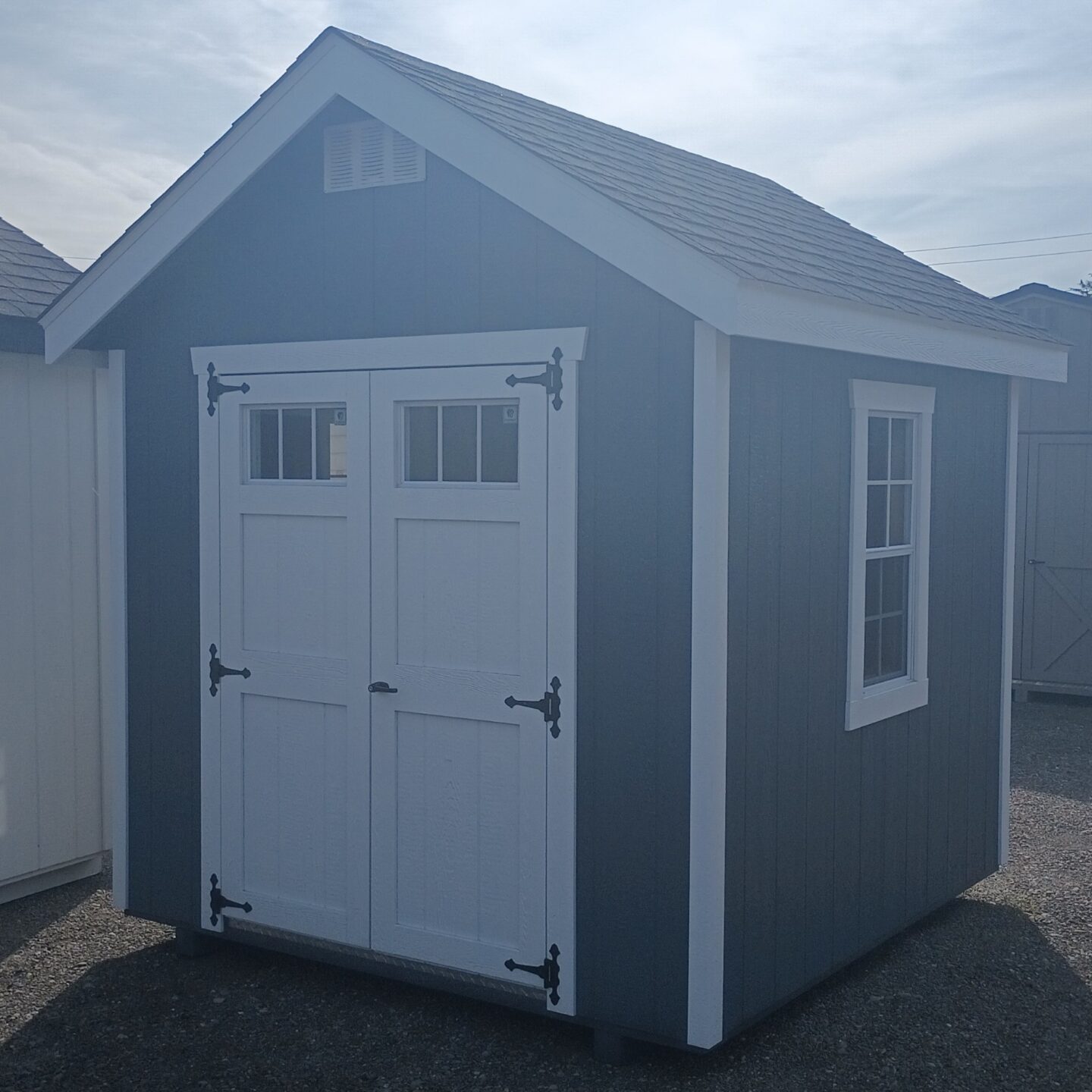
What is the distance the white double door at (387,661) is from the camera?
16.8 ft

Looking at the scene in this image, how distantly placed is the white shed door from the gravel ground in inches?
12.5

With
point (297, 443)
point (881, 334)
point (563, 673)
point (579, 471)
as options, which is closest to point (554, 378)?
point (579, 471)

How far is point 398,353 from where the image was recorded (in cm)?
530

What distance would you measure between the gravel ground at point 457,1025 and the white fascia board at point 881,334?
2500mm

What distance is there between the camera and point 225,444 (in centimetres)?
575

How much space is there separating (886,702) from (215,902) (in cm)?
288

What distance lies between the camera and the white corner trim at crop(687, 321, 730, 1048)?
4.65 metres

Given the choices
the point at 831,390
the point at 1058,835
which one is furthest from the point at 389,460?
the point at 1058,835

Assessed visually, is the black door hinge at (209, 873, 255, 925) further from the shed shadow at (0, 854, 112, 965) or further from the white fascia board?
the white fascia board

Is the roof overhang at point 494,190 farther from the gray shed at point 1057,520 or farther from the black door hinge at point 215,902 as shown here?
the gray shed at point 1057,520

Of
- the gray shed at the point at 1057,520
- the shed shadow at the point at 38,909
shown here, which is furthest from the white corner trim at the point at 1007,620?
the gray shed at the point at 1057,520

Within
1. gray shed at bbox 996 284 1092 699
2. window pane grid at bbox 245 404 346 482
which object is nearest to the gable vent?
window pane grid at bbox 245 404 346 482

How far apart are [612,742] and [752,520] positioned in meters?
0.90

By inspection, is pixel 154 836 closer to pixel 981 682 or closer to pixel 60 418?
pixel 60 418
